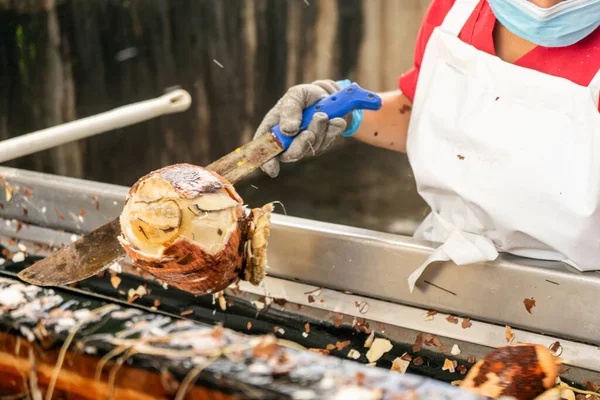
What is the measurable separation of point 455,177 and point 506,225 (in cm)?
18

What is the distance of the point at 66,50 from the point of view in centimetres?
289

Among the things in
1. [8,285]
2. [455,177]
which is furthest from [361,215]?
[8,285]

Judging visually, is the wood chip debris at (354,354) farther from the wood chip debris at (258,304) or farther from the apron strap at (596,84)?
the apron strap at (596,84)

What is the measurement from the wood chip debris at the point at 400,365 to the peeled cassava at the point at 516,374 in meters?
0.31

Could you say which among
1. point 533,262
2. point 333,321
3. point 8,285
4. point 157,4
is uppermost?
point 157,4

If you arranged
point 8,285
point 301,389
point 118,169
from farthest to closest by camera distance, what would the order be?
point 118,169
point 8,285
point 301,389

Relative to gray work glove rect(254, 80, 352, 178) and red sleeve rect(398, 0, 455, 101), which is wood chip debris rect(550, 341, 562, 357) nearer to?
gray work glove rect(254, 80, 352, 178)

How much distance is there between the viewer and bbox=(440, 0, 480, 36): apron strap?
1.67m

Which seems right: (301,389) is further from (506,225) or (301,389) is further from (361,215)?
(361,215)

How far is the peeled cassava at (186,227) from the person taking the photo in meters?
1.28

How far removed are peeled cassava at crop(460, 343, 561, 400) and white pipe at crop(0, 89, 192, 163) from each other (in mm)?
1309

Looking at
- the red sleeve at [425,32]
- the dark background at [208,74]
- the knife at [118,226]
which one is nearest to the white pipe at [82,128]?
the knife at [118,226]

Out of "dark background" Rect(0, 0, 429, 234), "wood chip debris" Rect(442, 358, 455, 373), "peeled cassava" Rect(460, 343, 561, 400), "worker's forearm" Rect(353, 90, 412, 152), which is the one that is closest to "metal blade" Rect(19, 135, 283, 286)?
"worker's forearm" Rect(353, 90, 412, 152)

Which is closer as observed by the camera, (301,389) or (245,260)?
(301,389)
